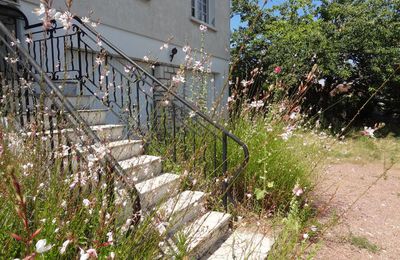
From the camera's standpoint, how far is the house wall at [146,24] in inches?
212

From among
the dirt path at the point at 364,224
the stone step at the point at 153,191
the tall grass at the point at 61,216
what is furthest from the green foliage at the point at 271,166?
the tall grass at the point at 61,216

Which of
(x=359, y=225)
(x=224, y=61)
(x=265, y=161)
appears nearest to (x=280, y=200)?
(x=265, y=161)

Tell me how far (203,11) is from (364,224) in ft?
23.8

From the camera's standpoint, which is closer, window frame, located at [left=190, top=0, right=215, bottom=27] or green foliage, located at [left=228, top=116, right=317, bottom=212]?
green foliage, located at [left=228, top=116, right=317, bottom=212]

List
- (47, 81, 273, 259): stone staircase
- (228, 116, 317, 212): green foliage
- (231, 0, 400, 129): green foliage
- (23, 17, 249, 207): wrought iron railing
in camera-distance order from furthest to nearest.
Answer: (231, 0, 400, 129): green foliage → (228, 116, 317, 212): green foliage → (23, 17, 249, 207): wrought iron railing → (47, 81, 273, 259): stone staircase

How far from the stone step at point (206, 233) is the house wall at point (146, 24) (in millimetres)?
2543

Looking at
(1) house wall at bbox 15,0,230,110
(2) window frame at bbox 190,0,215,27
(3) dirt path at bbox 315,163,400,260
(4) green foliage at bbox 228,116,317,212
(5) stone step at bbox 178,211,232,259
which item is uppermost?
(2) window frame at bbox 190,0,215,27

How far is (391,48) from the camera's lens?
10219 mm

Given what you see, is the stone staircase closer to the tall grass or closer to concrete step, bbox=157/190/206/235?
concrete step, bbox=157/190/206/235

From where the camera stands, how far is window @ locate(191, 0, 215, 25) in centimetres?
869

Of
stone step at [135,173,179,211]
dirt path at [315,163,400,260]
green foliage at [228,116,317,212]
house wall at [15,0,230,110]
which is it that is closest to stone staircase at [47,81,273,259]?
stone step at [135,173,179,211]

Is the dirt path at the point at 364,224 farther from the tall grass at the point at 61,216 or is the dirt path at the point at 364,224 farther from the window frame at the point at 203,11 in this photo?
the window frame at the point at 203,11

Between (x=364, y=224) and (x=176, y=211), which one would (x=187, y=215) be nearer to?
(x=176, y=211)

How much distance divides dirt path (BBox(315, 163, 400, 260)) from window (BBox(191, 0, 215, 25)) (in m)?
5.67
